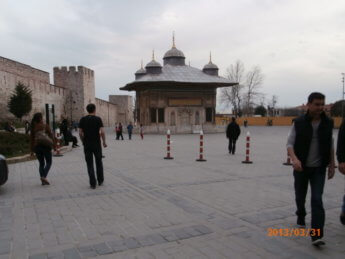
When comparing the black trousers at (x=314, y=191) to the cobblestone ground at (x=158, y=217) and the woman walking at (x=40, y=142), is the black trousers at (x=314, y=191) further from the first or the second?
the woman walking at (x=40, y=142)

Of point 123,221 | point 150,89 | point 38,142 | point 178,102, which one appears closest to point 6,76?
point 150,89

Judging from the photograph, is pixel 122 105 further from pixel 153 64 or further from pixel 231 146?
pixel 231 146

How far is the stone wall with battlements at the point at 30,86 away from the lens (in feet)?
113

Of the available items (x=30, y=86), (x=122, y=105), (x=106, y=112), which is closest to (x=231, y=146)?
(x=30, y=86)

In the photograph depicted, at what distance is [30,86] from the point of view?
40.1 meters

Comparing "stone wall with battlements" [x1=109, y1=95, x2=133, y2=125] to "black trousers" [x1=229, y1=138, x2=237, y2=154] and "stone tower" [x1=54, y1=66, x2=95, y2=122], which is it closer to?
"stone tower" [x1=54, y1=66, x2=95, y2=122]

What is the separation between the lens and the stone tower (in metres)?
53.3

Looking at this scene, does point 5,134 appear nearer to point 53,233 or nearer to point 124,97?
point 53,233

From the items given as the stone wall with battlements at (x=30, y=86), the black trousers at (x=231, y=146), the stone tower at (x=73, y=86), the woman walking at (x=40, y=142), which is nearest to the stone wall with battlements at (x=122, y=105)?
the stone tower at (x=73, y=86)

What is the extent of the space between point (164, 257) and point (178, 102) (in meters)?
34.7

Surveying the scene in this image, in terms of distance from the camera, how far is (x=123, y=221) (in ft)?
15.9

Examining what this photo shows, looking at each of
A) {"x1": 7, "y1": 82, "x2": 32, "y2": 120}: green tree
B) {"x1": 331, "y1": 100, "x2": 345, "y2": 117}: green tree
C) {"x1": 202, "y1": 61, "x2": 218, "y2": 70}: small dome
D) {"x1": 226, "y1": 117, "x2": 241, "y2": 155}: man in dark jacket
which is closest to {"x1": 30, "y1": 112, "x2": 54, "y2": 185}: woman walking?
{"x1": 226, "y1": 117, "x2": 241, "y2": 155}: man in dark jacket

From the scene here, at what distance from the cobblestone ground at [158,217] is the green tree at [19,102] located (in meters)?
26.8

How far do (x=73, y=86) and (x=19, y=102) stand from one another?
20.9m
